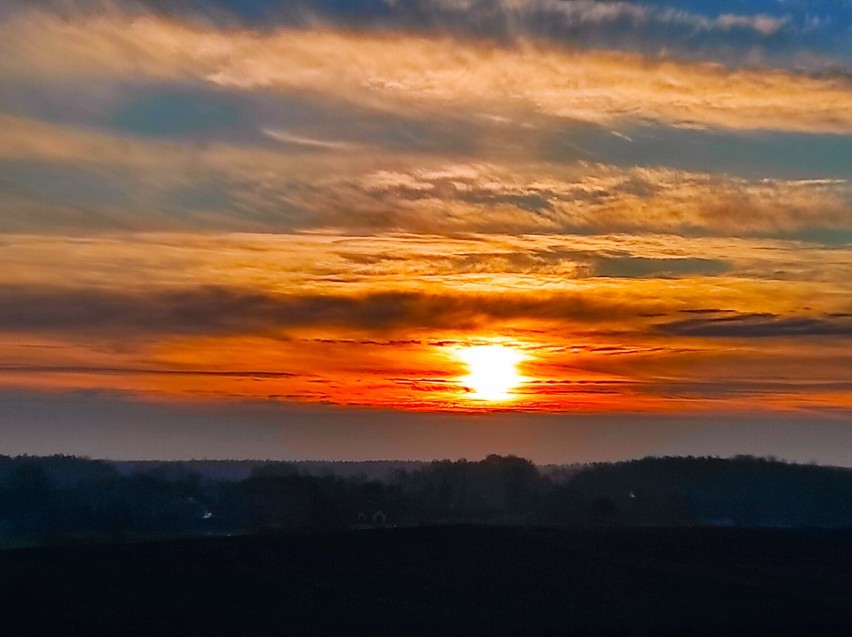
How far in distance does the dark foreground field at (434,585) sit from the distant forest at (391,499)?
1717 centimetres

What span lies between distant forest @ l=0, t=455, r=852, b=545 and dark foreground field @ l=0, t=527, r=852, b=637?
17.2 metres

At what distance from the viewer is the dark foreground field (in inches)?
1019

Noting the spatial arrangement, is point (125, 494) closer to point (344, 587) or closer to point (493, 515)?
point (493, 515)

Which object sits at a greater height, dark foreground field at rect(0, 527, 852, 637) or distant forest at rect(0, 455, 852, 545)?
distant forest at rect(0, 455, 852, 545)

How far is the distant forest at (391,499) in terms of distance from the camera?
6438 centimetres

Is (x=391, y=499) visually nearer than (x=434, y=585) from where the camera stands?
No

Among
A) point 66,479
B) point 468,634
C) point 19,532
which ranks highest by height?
point 66,479

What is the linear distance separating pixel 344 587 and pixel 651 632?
810 cm

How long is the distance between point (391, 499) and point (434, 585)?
49.3 metres

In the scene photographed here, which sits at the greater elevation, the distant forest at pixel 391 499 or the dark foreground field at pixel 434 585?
the distant forest at pixel 391 499

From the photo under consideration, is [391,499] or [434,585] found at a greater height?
[391,499]

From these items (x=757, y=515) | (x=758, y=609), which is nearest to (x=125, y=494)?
(x=757, y=515)

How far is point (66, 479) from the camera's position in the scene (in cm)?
8744

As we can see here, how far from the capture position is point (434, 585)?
101 ft
